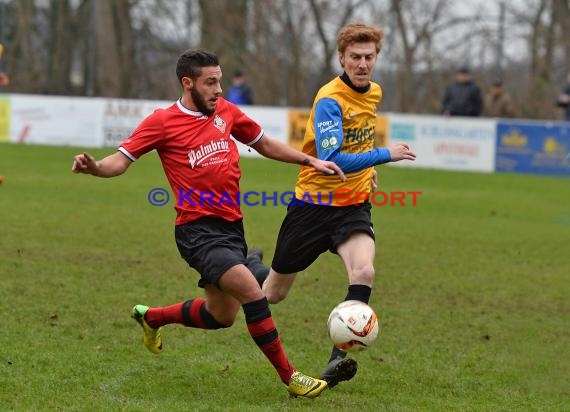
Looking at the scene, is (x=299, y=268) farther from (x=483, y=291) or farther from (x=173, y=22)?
(x=173, y=22)

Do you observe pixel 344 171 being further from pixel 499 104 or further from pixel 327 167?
pixel 499 104

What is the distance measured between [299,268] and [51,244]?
15.2 ft

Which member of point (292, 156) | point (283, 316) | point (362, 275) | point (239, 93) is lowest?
point (283, 316)

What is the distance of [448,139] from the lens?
2100 centimetres

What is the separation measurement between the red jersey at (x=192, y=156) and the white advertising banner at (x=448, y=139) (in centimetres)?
1549

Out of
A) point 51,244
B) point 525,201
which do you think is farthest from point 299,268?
point 525,201

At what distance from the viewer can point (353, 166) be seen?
5.90m

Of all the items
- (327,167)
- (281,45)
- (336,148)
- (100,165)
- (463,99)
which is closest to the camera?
(100,165)

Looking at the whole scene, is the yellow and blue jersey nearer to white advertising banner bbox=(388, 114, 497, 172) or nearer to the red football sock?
the red football sock

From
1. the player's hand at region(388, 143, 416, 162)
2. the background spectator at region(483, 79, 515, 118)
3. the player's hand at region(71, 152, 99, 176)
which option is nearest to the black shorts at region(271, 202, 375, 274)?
the player's hand at region(388, 143, 416, 162)

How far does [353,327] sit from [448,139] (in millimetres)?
16011

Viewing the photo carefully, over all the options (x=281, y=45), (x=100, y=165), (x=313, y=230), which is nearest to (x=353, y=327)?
(x=313, y=230)

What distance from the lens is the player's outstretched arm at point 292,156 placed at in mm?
5676

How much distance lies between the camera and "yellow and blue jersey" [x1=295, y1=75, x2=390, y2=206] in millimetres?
5891
